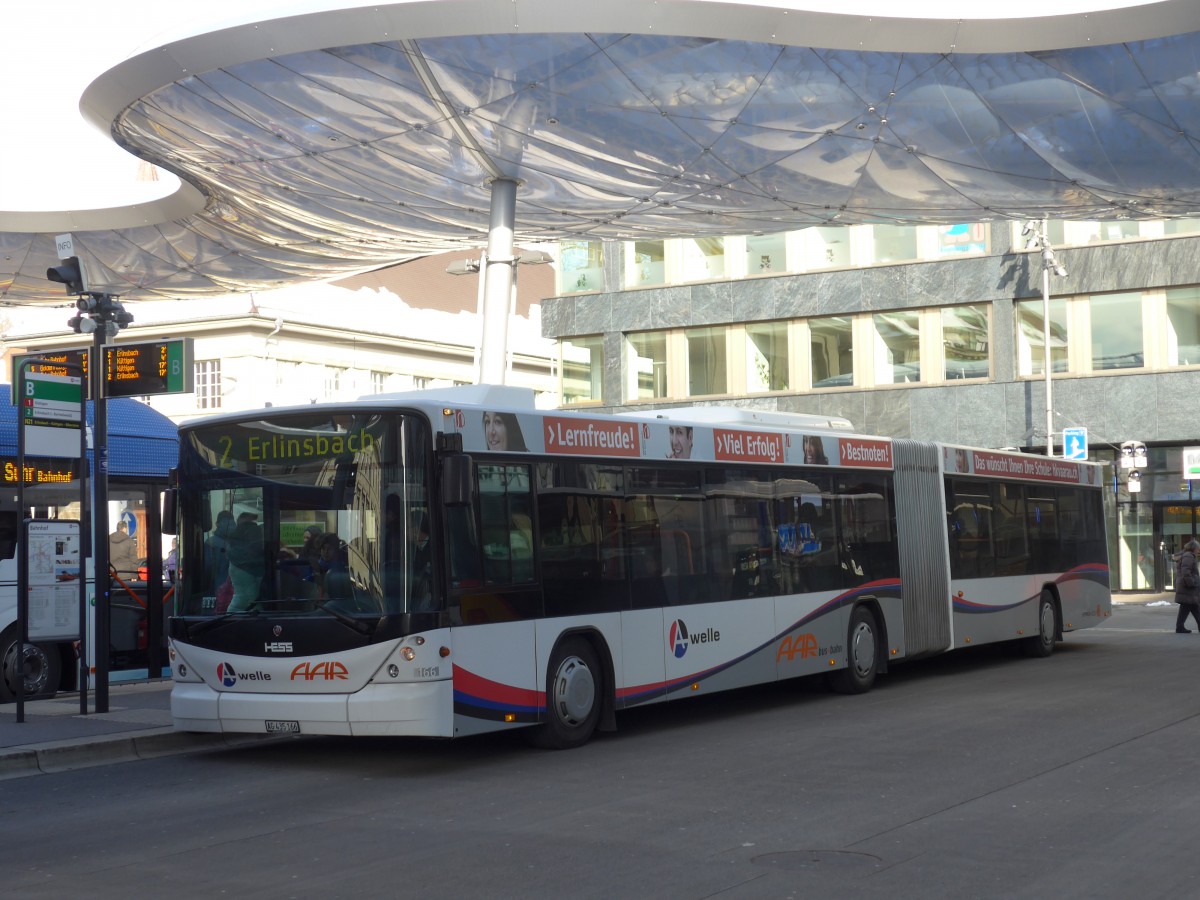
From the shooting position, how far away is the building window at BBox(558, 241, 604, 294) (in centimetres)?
4619

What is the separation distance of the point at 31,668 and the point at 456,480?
7339 millimetres

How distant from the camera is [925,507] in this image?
60.7 feet

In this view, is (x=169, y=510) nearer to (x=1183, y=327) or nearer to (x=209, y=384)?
(x=1183, y=327)

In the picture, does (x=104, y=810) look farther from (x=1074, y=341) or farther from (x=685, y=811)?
(x=1074, y=341)

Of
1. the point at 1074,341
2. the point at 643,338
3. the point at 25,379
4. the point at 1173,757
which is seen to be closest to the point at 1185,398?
the point at 1074,341

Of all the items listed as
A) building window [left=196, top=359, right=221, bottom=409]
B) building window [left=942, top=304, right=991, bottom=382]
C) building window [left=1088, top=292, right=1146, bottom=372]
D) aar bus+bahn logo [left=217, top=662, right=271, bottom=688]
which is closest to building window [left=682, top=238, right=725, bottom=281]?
building window [left=942, top=304, right=991, bottom=382]

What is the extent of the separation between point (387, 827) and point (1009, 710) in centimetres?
764

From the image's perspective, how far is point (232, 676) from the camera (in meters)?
11.6

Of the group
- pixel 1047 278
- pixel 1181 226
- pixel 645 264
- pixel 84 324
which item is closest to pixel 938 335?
pixel 1047 278

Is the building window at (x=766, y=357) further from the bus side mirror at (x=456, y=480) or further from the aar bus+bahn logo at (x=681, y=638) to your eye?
the bus side mirror at (x=456, y=480)

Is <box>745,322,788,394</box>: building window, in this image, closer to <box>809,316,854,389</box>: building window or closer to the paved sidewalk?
<box>809,316,854,389</box>: building window

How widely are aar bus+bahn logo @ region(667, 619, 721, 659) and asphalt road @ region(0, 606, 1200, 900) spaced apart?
2.47 feet

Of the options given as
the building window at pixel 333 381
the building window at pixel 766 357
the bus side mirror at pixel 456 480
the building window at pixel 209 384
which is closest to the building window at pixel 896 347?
the building window at pixel 766 357

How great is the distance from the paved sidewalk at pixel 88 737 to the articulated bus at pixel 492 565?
73cm
